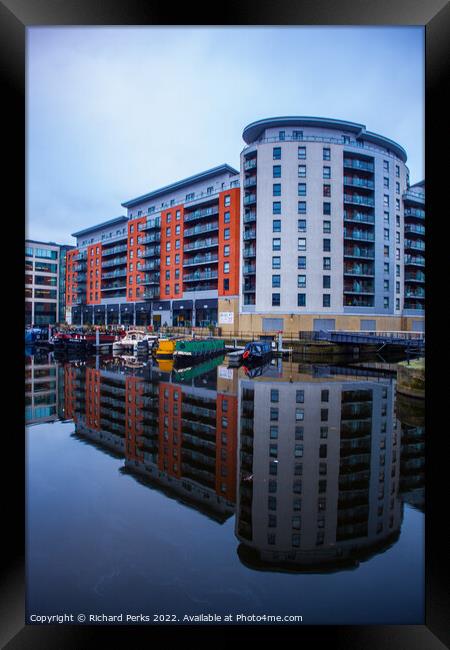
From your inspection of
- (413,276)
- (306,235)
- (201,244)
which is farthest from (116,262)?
(413,276)

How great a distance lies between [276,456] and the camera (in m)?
7.16

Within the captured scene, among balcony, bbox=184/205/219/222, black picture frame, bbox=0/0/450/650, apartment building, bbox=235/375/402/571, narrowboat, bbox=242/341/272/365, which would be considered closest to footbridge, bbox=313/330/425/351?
narrowboat, bbox=242/341/272/365

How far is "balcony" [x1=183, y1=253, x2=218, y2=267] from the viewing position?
47.6 m

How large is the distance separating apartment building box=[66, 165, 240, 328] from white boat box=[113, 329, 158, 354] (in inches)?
546

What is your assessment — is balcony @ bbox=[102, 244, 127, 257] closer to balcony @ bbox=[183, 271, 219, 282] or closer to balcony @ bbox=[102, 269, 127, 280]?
balcony @ bbox=[102, 269, 127, 280]

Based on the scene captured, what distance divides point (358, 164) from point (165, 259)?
30900 mm

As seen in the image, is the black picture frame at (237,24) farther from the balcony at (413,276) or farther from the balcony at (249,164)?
the balcony at (413,276)

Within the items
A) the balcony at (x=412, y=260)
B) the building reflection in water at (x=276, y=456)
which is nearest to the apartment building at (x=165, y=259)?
the balcony at (x=412, y=260)

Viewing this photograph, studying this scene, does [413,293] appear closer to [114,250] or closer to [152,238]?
[152,238]

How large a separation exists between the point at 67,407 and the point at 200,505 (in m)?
8.52

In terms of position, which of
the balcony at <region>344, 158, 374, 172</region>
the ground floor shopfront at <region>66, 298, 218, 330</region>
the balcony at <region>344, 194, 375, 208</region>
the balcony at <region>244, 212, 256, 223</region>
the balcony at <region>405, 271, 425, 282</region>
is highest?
the balcony at <region>344, 158, 374, 172</region>

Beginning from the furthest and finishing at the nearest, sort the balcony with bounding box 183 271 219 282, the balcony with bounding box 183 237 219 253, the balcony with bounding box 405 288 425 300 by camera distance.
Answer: the balcony with bounding box 183 237 219 253 → the balcony with bounding box 183 271 219 282 → the balcony with bounding box 405 288 425 300
